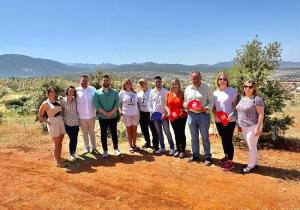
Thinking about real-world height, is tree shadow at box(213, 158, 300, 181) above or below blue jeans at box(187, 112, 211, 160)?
below

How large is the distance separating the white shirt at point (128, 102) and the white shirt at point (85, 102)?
799 mm

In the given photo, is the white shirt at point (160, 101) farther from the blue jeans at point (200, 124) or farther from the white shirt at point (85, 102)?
the white shirt at point (85, 102)

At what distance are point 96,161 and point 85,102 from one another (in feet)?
5.03

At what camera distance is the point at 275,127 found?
36.9ft

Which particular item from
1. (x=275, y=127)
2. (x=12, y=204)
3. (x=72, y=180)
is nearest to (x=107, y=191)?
(x=72, y=180)

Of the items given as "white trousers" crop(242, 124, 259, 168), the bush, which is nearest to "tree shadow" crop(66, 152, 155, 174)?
"white trousers" crop(242, 124, 259, 168)

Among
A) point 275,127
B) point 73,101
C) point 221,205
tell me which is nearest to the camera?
point 221,205

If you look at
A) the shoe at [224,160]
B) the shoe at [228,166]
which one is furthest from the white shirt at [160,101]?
→ the shoe at [228,166]

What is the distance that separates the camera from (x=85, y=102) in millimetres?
8789

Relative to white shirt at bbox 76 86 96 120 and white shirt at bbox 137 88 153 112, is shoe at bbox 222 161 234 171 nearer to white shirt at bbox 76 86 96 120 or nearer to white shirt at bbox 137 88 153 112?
white shirt at bbox 137 88 153 112

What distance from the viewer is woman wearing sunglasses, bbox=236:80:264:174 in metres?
7.14

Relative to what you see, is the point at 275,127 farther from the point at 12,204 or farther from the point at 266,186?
the point at 12,204

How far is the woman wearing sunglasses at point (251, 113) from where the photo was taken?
7.14 m

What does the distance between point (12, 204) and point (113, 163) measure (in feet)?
9.52
